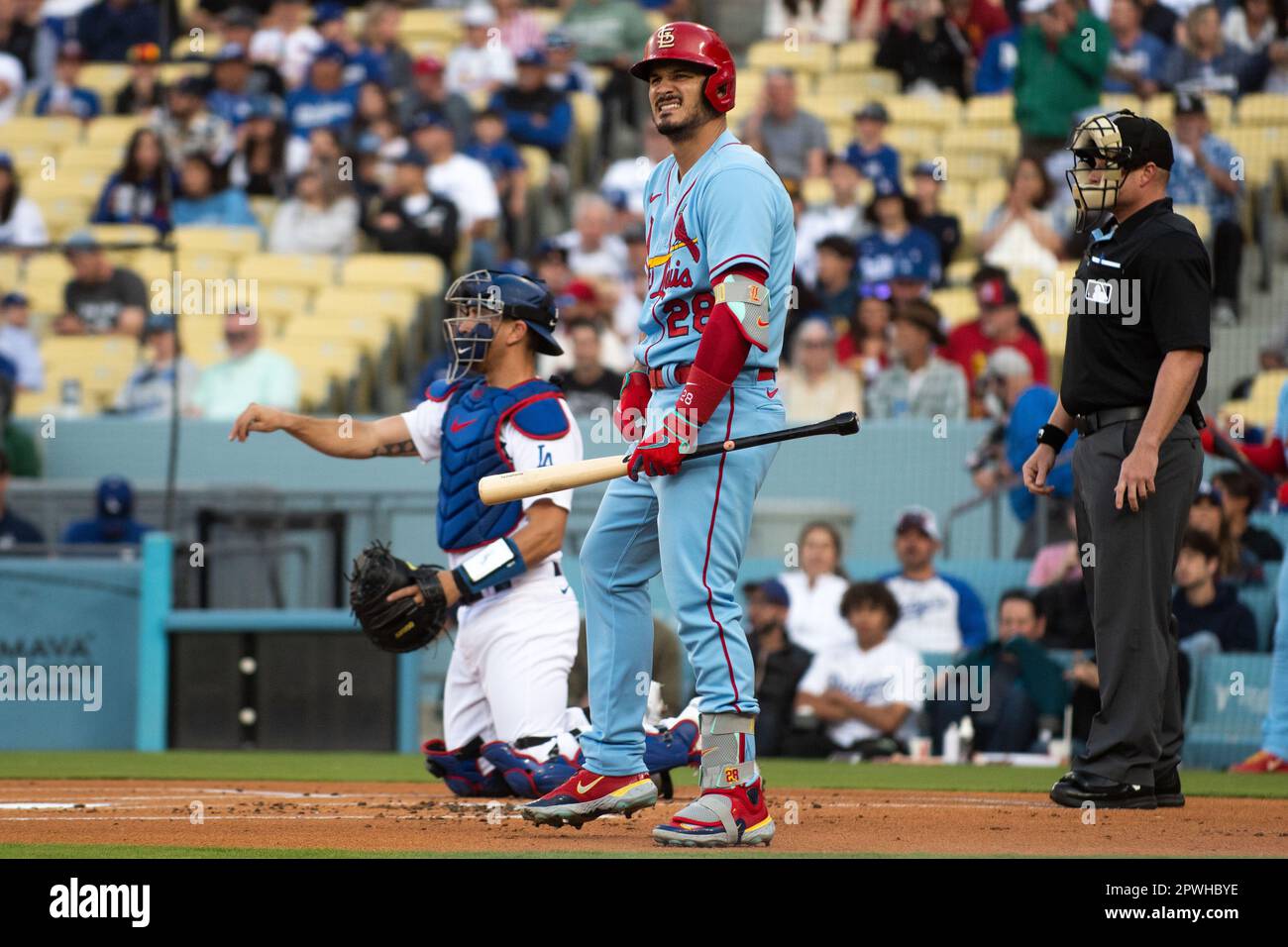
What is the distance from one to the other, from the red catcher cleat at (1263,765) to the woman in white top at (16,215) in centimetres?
1055

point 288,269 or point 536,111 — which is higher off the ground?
point 536,111

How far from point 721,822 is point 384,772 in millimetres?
4185

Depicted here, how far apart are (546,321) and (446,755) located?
1.66m

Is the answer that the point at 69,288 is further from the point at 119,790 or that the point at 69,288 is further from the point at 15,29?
the point at 119,790

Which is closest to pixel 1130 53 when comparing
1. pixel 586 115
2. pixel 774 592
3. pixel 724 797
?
pixel 586 115

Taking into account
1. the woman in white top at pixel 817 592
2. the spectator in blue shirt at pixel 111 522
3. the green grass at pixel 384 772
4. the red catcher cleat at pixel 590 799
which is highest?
→ the spectator in blue shirt at pixel 111 522

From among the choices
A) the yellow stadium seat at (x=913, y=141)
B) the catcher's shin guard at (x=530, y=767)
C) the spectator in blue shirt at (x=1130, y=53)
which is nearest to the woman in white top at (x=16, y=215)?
the yellow stadium seat at (x=913, y=141)

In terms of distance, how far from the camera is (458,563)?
717 cm

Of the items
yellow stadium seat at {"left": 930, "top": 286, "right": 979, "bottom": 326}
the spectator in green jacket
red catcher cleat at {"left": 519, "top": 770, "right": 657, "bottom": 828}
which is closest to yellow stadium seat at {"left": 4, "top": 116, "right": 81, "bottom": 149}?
yellow stadium seat at {"left": 930, "top": 286, "right": 979, "bottom": 326}

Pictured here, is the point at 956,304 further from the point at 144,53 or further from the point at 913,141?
the point at 144,53

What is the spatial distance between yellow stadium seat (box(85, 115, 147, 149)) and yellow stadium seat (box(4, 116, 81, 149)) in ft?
0.51

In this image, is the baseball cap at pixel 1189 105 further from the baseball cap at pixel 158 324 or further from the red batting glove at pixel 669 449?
the red batting glove at pixel 669 449

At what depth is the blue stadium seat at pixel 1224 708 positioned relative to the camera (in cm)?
1025

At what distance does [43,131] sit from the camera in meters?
17.7
